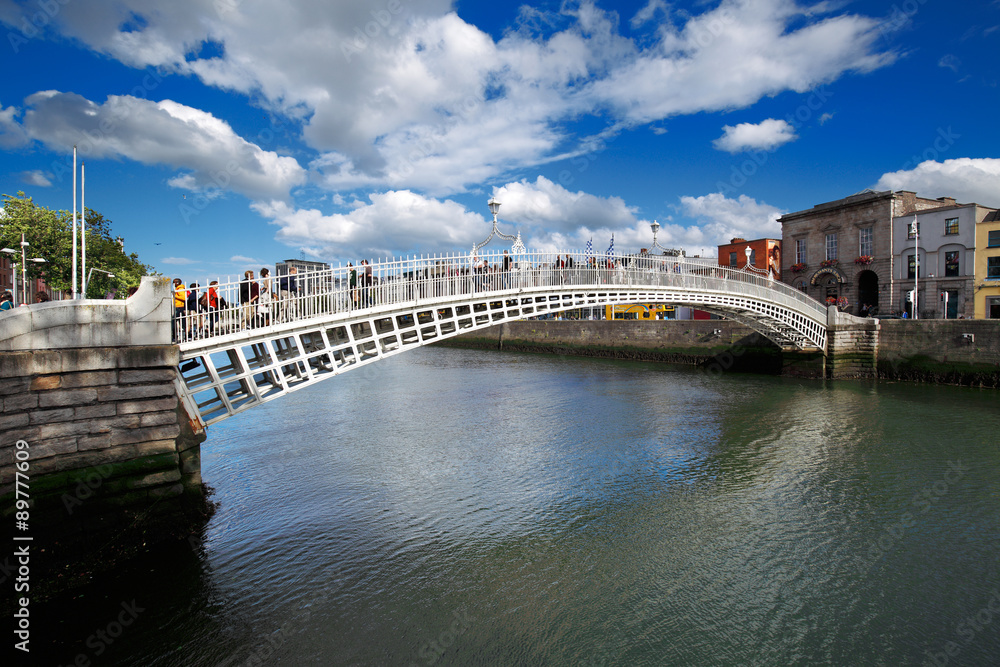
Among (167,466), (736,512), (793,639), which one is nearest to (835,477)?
(736,512)

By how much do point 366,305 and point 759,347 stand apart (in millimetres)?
22062

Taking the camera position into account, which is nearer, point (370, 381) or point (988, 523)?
point (988, 523)

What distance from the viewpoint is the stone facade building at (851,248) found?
30.4 metres

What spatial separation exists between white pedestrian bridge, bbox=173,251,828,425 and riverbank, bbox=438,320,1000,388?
8112 mm

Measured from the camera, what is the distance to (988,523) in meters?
8.27

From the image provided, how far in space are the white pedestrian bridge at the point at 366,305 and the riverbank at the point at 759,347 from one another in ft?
26.6

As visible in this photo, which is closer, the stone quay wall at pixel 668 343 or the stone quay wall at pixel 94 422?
the stone quay wall at pixel 94 422

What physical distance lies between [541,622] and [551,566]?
1.22m

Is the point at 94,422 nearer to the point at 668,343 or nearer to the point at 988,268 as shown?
the point at 668,343

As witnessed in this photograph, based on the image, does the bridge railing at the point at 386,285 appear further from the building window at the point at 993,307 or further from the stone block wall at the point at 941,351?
the building window at the point at 993,307

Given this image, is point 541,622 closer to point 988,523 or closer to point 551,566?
point 551,566

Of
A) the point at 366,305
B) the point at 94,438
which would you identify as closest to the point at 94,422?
the point at 94,438

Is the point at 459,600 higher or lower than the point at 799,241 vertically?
lower

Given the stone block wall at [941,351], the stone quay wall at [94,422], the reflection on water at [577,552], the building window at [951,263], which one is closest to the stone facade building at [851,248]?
the building window at [951,263]
